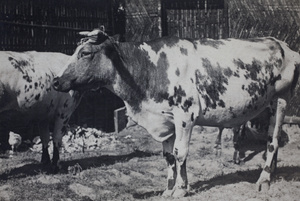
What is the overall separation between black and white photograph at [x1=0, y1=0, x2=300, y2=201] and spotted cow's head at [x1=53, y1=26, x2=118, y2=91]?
0.01 meters

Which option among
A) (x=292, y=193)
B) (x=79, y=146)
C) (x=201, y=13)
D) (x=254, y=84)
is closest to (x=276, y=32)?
(x=201, y=13)

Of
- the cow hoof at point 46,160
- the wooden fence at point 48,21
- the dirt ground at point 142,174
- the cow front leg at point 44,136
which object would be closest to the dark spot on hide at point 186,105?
the dirt ground at point 142,174

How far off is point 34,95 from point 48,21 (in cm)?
326

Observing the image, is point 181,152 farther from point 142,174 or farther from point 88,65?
point 142,174

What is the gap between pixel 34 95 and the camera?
617 cm

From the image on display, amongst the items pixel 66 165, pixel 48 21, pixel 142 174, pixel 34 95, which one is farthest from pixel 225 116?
pixel 48 21

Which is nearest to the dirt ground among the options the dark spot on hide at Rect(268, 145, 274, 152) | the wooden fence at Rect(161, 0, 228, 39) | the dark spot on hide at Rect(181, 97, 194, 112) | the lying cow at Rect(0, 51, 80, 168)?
the dark spot on hide at Rect(268, 145, 274, 152)

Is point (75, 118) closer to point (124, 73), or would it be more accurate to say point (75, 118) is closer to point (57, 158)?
point (57, 158)

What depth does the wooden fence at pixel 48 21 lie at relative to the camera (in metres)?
7.81

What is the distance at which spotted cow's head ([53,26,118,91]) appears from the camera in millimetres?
4723

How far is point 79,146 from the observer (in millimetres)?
8570

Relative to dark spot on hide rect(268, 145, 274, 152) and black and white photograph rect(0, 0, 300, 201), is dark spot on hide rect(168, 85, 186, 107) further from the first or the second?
dark spot on hide rect(268, 145, 274, 152)

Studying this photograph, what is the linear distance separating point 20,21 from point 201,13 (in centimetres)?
490

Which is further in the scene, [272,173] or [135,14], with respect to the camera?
[135,14]
